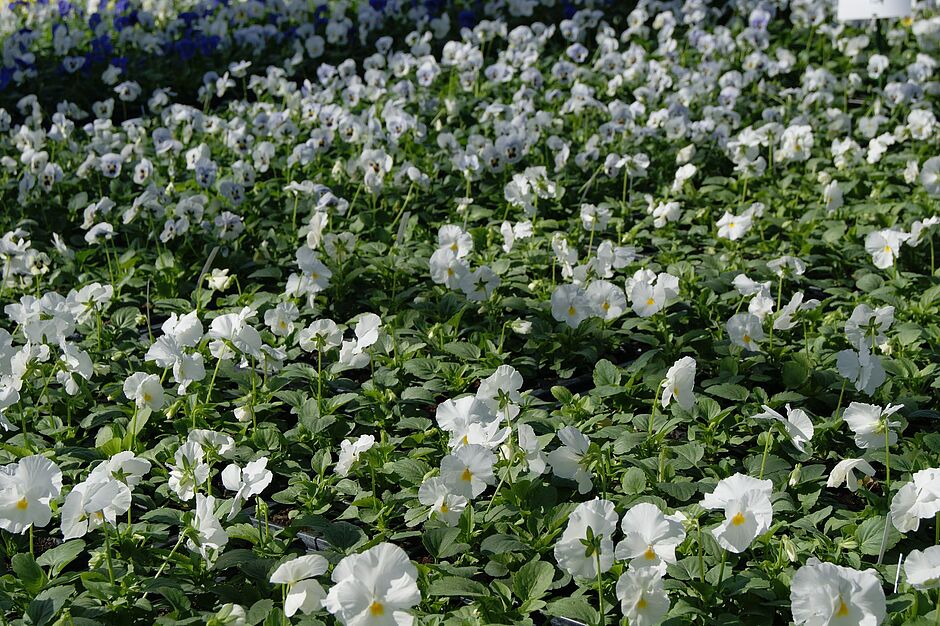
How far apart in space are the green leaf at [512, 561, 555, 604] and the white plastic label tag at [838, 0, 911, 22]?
3.54m

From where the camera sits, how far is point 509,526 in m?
1.98

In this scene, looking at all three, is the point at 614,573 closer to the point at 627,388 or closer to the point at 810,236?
the point at 627,388

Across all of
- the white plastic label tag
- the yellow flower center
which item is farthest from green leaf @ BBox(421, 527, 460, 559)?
the white plastic label tag

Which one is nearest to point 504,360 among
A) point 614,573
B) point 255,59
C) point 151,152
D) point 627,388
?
point 627,388

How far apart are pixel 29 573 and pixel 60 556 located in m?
0.07

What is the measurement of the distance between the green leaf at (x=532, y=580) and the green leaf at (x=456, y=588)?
0.20ft

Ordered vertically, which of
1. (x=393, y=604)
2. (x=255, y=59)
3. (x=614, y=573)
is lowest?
(x=255, y=59)

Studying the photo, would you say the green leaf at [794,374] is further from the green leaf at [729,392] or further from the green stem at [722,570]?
the green stem at [722,570]

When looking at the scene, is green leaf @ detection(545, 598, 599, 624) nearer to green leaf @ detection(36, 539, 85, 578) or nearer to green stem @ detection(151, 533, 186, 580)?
green stem @ detection(151, 533, 186, 580)

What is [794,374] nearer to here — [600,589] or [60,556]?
[600,589]

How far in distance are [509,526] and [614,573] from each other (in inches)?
10.7

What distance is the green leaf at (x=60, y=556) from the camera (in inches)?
73.0

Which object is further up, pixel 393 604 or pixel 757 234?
pixel 393 604

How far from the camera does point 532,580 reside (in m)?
1.80
